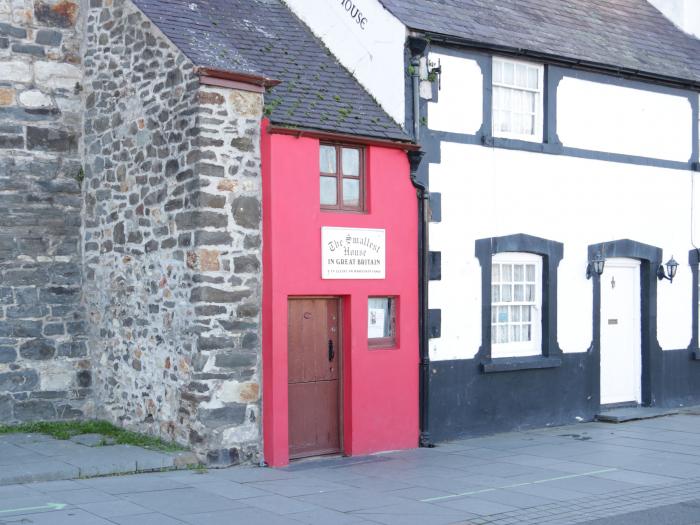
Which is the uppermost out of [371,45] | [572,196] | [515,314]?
[371,45]

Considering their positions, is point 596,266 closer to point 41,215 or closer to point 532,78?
point 532,78

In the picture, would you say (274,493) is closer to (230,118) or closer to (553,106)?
(230,118)

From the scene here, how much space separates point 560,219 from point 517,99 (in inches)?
76.6

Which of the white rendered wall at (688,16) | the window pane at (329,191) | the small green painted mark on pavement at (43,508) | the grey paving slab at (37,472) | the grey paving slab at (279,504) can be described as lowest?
the grey paving slab at (279,504)

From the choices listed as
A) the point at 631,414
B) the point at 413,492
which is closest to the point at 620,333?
the point at 631,414

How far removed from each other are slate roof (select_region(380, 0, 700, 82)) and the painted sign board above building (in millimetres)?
3068

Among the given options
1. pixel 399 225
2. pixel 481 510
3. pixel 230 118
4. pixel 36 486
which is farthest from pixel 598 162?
pixel 36 486

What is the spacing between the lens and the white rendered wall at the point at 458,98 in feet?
44.9

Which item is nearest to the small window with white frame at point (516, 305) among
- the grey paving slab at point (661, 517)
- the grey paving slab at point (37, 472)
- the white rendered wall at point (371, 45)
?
the white rendered wall at point (371, 45)

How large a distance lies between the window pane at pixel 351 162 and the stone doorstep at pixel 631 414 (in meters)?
5.85

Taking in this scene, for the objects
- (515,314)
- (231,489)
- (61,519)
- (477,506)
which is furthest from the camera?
(515,314)

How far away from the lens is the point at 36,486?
32.4 ft

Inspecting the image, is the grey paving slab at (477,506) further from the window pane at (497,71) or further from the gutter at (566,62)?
the window pane at (497,71)

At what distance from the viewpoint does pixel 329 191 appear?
12.4m
